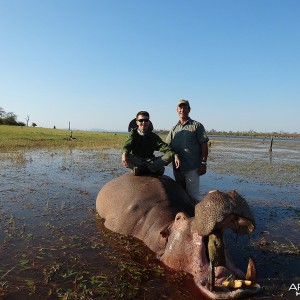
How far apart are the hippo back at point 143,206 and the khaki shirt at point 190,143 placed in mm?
596

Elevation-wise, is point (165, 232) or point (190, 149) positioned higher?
point (190, 149)

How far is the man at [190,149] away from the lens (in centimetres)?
681

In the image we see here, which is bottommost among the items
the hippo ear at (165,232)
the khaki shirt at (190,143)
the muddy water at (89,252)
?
the muddy water at (89,252)

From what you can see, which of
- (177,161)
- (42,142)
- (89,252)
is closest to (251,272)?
(89,252)

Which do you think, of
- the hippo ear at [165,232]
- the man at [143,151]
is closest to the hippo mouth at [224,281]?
the hippo ear at [165,232]

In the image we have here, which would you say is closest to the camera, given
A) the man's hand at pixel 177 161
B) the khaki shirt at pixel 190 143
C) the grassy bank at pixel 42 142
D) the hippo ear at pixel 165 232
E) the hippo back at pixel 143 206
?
the hippo ear at pixel 165 232

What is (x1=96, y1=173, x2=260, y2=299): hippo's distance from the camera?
10.8ft

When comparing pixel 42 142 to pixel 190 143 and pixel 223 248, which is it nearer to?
pixel 190 143

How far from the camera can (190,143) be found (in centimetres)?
682

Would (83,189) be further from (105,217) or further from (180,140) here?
(180,140)

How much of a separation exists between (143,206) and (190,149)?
181 centimetres

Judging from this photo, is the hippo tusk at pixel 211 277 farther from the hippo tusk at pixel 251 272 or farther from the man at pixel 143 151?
the man at pixel 143 151

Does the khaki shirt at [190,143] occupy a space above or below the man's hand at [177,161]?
above

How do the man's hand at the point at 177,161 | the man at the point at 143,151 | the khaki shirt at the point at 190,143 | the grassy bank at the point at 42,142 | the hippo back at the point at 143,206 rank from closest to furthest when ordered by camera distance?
the hippo back at the point at 143,206
the man's hand at the point at 177,161
the man at the point at 143,151
the khaki shirt at the point at 190,143
the grassy bank at the point at 42,142
